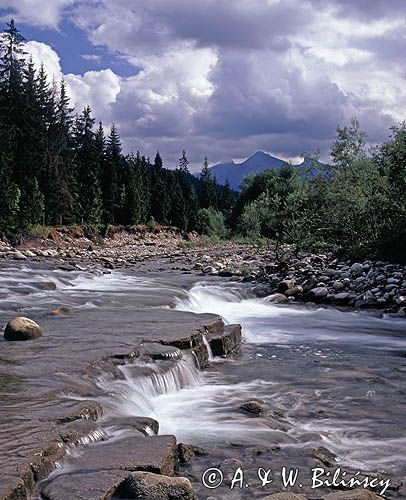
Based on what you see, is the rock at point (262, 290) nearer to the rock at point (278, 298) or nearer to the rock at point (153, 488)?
the rock at point (278, 298)

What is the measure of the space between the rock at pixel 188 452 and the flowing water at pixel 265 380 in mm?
244

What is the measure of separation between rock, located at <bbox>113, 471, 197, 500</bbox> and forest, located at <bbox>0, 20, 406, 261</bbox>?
16.5 meters

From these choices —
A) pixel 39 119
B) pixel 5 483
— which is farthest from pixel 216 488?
pixel 39 119

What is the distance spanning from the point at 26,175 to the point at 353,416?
141 ft

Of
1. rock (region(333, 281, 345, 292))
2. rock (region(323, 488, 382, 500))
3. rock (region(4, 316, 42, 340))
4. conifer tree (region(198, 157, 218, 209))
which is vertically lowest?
rock (region(323, 488, 382, 500))

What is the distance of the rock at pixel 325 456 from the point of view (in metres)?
5.23

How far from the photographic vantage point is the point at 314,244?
23.8 meters

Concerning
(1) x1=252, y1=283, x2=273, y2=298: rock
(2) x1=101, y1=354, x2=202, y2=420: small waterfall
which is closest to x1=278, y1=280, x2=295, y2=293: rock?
(1) x1=252, y1=283, x2=273, y2=298: rock

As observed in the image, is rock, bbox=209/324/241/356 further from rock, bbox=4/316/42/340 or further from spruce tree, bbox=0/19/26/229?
spruce tree, bbox=0/19/26/229

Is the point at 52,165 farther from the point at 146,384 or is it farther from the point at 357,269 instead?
the point at 146,384

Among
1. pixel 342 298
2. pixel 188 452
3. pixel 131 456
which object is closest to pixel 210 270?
pixel 342 298

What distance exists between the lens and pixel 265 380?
8344 millimetres

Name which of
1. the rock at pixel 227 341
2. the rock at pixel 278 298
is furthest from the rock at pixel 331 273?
the rock at pixel 227 341

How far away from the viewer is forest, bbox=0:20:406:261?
76.8 ft
